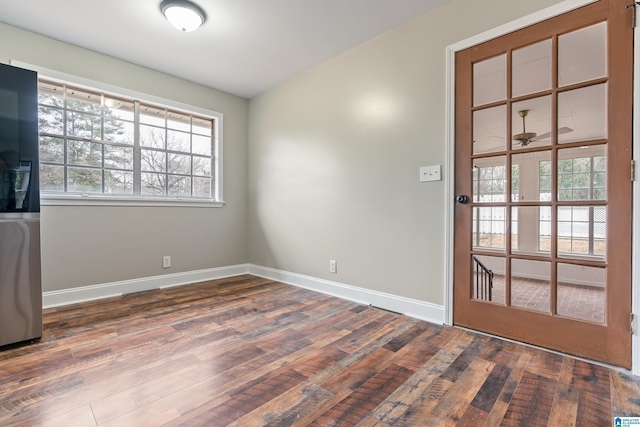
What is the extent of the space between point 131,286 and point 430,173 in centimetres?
319

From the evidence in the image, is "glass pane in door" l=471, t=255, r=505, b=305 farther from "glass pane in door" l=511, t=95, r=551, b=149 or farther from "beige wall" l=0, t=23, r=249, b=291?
"beige wall" l=0, t=23, r=249, b=291

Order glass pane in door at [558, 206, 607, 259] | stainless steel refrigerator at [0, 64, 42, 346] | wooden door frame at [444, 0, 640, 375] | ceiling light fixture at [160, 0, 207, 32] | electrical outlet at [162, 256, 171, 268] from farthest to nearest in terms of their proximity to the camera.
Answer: electrical outlet at [162, 256, 171, 268], ceiling light fixture at [160, 0, 207, 32], stainless steel refrigerator at [0, 64, 42, 346], glass pane in door at [558, 206, 607, 259], wooden door frame at [444, 0, 640, 375]

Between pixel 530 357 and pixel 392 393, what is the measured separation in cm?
98

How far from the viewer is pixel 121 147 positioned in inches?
124

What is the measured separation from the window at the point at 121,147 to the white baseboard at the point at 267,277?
0.92 metres

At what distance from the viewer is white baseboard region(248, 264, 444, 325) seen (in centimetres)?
238

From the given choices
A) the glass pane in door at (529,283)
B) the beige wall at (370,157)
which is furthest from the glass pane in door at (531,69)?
the glass pane in door at (529,283)

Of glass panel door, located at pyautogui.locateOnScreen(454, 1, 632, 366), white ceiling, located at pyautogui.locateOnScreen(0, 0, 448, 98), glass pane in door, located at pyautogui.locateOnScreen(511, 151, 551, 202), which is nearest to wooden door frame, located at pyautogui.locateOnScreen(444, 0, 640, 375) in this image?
glass panel door, located at pyautogui.locateOnScreen(454, 1, 632, 366)

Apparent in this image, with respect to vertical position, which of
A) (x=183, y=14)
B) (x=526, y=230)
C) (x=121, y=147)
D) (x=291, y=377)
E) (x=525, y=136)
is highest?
(x=183, y=14)

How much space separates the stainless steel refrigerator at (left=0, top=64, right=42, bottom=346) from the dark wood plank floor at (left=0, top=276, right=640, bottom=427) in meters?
0.22

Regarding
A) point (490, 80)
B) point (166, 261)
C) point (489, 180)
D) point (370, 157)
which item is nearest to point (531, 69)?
point (490, 80)

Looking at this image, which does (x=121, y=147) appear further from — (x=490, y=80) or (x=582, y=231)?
(x=582, y=231)

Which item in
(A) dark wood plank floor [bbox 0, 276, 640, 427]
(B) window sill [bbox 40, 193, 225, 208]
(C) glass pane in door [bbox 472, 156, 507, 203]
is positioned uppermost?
(C) glass pane in door [bbox 472, 156, 507, 203]

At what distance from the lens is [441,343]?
198cm
